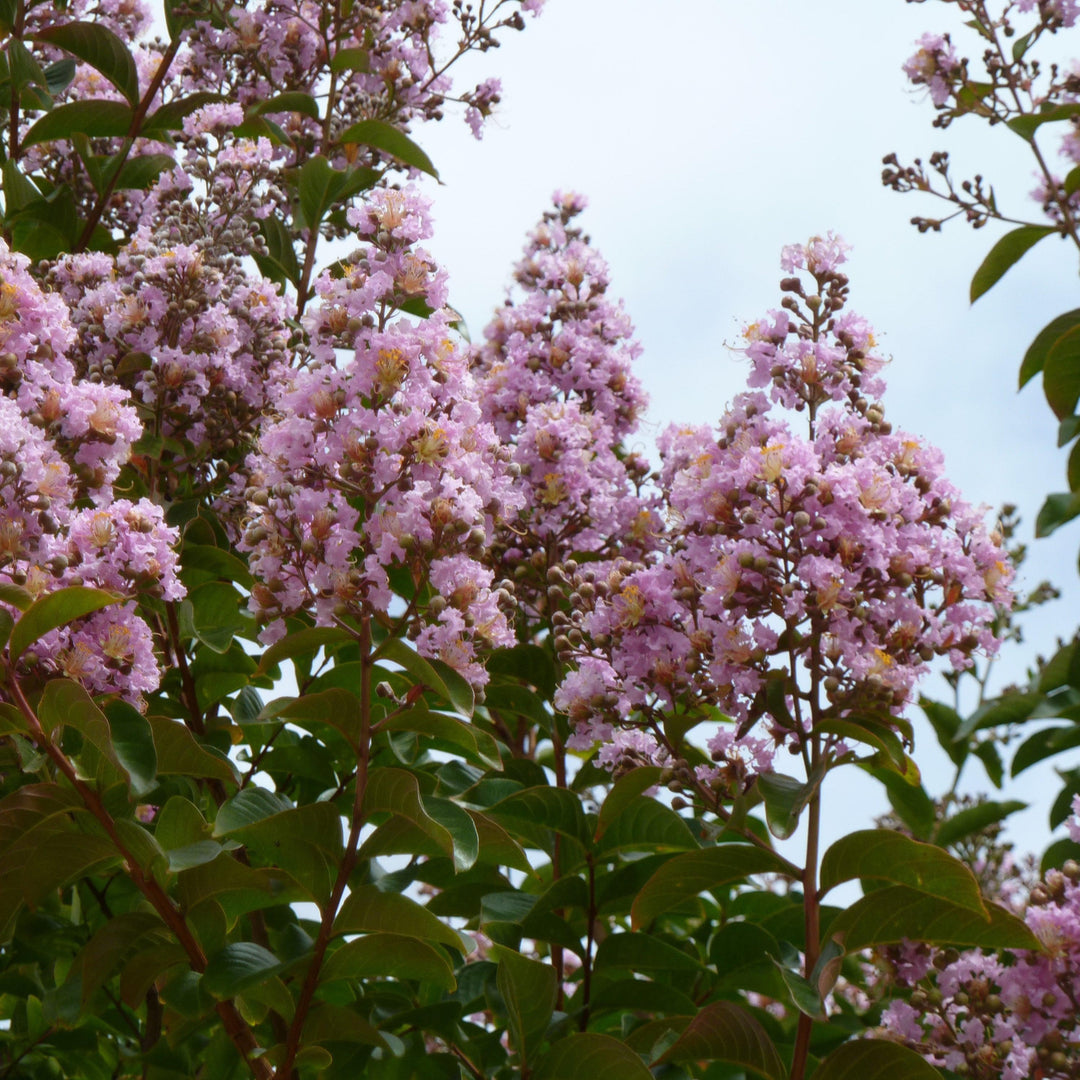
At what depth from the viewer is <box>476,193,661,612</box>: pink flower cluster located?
9.88 ft

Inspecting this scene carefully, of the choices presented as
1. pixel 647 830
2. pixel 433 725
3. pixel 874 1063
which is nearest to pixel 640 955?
pixel 647 830

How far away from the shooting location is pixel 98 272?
3.01 meters

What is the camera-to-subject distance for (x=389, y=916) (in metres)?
1.92

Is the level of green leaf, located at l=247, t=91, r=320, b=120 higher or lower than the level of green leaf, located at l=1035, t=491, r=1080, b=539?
higher

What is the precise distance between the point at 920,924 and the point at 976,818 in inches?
41.2

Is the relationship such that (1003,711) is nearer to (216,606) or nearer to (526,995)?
(526,995)

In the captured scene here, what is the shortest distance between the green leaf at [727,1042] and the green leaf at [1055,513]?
1498mm

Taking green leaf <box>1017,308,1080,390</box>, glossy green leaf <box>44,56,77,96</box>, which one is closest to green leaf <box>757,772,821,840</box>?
green leaf <box>1017,308,1080,390</box>

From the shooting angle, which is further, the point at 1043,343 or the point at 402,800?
the point at 1043,343

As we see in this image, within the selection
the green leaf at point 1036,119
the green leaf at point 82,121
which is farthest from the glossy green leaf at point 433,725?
the green leaf at point 1036,119

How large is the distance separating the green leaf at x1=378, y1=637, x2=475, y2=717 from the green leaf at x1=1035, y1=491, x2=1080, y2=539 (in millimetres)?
1563

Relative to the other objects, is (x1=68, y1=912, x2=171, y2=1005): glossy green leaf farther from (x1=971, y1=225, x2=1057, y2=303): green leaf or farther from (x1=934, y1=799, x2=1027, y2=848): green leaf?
(x1=971, y1=225, x2=1057, y2=303): green leaf

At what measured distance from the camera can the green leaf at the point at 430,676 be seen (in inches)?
75.0

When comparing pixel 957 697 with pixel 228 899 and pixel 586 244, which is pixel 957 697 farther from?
pixel 228 899
